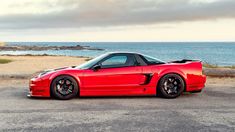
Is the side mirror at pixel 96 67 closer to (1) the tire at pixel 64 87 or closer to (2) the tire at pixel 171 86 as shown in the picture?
(1) the tire at pixel 64 87

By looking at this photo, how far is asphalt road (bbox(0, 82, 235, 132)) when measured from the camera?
6.50 meters

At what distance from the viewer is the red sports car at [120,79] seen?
31.9 ft

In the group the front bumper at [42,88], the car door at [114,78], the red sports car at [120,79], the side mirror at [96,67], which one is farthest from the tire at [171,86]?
the front bumper at [42,88]

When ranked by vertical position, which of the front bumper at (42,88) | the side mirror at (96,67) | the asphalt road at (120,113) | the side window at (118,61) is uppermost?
the side window at (118,61)

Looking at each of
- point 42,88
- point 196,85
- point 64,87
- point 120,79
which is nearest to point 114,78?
point 120,79

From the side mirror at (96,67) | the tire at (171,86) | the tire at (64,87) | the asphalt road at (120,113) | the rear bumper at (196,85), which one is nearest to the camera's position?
the asphalt road at (120,113)

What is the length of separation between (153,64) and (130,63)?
60 centimetres

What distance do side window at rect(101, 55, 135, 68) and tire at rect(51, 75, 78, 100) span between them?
2.90ft

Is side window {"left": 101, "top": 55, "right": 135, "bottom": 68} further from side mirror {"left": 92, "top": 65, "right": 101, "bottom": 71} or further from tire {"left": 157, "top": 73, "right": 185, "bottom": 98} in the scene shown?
tire {"left": 157, "top": 73, "right": 185, "bottom": 98}

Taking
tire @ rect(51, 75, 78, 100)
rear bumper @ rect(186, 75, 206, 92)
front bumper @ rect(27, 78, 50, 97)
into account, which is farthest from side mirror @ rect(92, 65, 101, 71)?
rear bumper @ rect(186, 75, 206, 92)

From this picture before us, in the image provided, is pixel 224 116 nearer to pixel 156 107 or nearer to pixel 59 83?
pixel 156 107

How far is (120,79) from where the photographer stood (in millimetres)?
9820

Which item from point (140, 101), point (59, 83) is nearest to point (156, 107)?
point (140, 101)

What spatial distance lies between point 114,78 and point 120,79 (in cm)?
15
